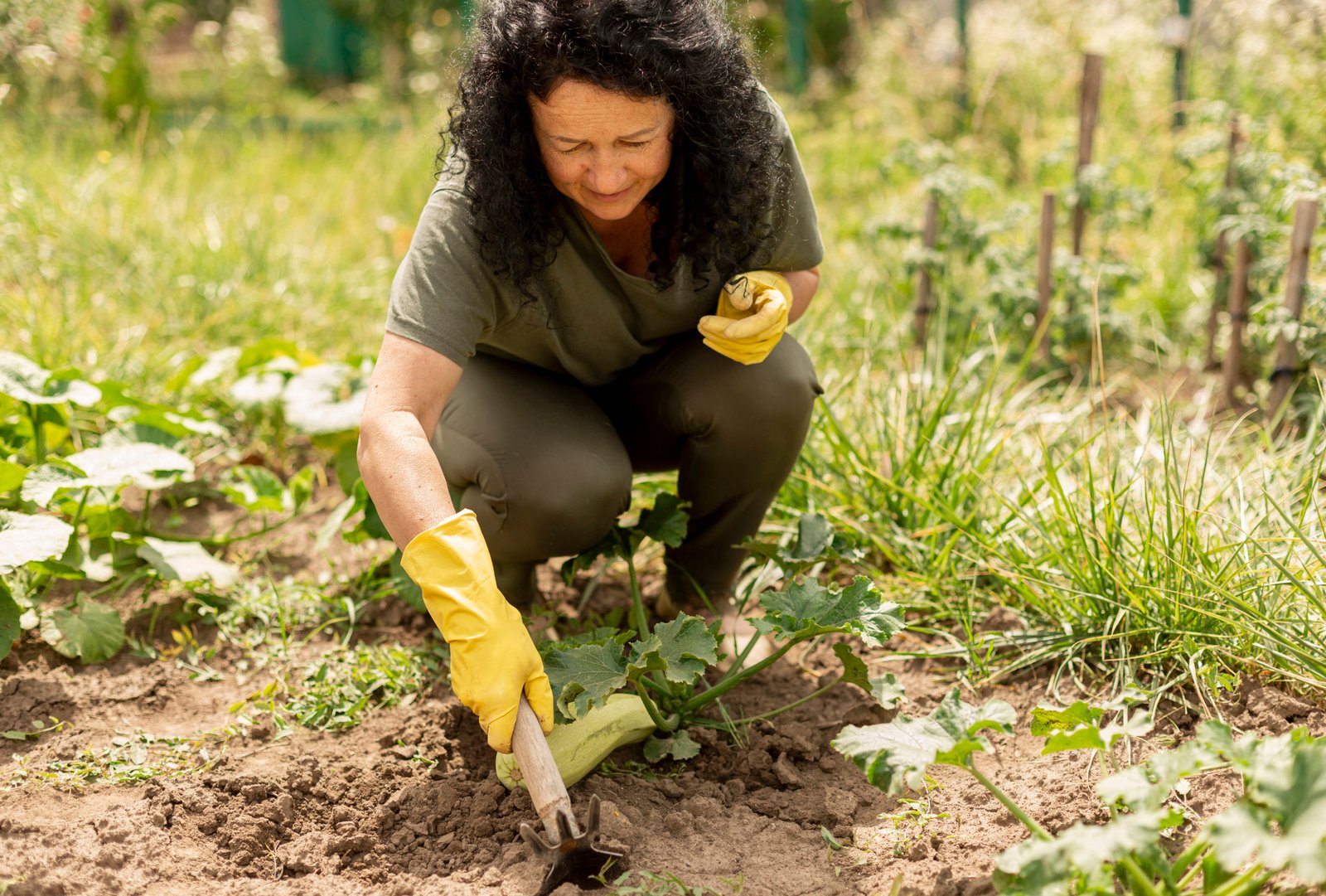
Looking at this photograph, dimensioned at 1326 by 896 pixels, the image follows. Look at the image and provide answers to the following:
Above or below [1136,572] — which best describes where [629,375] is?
above

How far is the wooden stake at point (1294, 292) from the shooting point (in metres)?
2.61

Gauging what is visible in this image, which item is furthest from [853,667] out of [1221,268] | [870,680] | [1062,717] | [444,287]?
[1221,268]

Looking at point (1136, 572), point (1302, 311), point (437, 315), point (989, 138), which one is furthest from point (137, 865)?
point (989, 138)

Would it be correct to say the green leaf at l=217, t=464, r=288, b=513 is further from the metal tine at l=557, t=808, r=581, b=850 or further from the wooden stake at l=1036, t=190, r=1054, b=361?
the wooden stake at l=1036, t=190, r=1054, b=361

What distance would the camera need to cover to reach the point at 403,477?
1.69 metres

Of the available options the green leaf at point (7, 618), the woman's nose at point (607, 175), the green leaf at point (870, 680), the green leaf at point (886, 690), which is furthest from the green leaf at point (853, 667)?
the green leaf at point (7, 618)

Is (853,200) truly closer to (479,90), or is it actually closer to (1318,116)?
(1318,116)

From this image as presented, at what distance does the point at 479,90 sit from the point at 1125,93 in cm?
378

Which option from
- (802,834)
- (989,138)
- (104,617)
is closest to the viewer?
(802,834)

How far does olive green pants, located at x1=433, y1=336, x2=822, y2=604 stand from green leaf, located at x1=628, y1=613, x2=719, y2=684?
40 cm

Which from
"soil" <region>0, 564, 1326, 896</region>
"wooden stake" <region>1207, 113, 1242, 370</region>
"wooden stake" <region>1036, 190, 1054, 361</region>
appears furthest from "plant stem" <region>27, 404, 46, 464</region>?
"wooden stake" <region>1207, 113, 1242, 370</region>

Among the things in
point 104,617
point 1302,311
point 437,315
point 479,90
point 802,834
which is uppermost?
point 479,90

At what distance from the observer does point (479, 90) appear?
5.98 feet

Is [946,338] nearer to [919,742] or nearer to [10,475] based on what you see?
[919,742]
